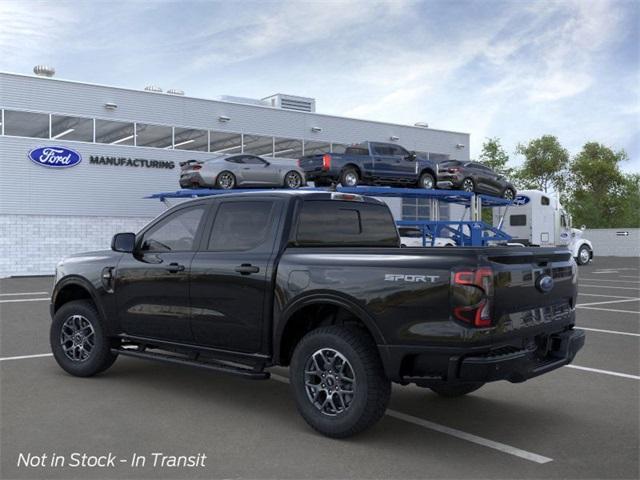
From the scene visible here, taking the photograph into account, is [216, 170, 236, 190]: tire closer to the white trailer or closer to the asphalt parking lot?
the white trailer

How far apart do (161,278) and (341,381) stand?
86.6 inches

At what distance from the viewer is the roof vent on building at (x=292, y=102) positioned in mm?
35656

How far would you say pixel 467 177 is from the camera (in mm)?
23891

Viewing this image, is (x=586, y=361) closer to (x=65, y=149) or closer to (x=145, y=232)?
(x=145, y=232)

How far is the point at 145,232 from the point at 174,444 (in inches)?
101

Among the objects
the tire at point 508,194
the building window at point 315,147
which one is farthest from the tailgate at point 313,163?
the building window at point 315,147

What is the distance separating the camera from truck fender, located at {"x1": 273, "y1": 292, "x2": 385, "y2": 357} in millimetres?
4832

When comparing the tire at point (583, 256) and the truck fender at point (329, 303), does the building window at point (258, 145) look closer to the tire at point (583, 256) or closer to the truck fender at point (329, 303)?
the tire at point (583, 256)

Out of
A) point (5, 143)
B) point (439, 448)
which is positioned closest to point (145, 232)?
point (439, 448)

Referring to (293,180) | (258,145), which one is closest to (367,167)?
(293,180)

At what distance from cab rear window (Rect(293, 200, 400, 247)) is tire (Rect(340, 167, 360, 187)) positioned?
14.8 m

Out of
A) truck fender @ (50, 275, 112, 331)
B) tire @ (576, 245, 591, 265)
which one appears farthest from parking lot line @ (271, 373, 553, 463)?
tire @ (576, 245, 591, 265)

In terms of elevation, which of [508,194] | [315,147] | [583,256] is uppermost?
[315,147]

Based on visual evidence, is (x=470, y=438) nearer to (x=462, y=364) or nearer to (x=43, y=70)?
(x=462, y=364)
